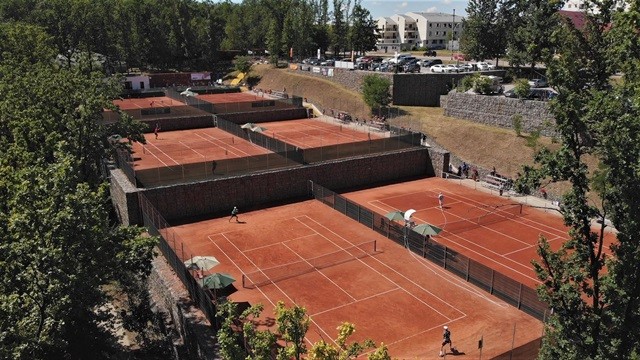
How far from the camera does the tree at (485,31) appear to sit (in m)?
69.4

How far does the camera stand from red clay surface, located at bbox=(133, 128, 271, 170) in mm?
43281

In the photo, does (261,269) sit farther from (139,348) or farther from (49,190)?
(49,190)

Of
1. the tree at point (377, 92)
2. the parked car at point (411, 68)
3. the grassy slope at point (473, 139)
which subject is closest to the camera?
the grassy slope at point (473, 139)

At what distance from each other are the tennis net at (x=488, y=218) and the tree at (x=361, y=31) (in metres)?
59.0

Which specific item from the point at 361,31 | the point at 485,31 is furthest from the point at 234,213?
the point at 361,31

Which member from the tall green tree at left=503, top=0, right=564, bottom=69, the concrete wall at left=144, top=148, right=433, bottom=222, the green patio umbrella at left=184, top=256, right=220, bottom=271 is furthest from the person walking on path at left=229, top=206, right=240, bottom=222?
the tall green tree at left=503, top=0, right=564, bottom=69

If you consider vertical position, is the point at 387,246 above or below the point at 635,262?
below

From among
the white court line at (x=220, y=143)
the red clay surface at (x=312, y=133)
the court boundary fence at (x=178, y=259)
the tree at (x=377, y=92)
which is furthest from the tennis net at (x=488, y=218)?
the tree at (x=377, y=92)

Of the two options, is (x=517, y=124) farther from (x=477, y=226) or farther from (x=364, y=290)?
(x=364, y=290)

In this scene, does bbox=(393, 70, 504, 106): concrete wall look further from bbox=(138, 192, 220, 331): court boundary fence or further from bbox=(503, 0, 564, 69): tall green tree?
bbox=(138, 192, 220, 331): court boundary fence

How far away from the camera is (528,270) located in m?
26.3

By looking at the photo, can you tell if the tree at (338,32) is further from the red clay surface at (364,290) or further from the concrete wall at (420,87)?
the red clay surface at (364,290)

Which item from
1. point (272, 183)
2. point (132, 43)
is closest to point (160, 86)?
point (132, 43)

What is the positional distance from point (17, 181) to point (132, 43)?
8742cm
